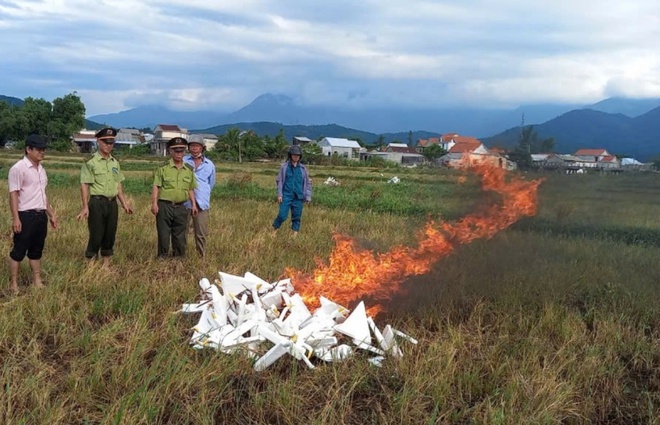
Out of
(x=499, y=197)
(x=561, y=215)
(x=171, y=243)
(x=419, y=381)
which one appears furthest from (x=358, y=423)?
(x=171, y=243)

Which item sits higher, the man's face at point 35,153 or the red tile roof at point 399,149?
the red tile roof at point 399,149

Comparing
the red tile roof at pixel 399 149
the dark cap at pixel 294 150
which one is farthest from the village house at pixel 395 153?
the dark cap at pixel 294 150

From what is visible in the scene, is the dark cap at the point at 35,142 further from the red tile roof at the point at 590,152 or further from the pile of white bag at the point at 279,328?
the red tile roof at the point at 590,152

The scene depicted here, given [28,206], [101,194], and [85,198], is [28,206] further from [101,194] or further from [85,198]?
[101,194]

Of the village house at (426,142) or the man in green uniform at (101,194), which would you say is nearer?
the man in green uniform at (101,194)

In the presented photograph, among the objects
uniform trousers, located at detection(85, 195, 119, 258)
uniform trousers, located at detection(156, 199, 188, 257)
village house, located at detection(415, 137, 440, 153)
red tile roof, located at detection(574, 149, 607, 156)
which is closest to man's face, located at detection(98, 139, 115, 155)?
uniform trousers, located at detection(85, 195, 119, 258)

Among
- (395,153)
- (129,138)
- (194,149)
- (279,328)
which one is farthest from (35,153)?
→ (129,138)

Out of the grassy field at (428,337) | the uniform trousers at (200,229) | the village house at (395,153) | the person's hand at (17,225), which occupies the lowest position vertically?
the grassy field at (428,337)

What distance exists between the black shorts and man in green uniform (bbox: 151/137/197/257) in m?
1.52

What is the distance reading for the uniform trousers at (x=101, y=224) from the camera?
6.16m

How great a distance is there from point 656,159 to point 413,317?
302cm

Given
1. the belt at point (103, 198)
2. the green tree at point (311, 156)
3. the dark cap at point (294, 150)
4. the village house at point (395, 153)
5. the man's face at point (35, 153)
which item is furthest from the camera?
the village house at point (395, 153)

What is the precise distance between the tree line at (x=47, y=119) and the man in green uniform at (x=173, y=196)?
57.8 metres

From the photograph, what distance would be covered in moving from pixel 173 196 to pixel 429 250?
11.5 ft
